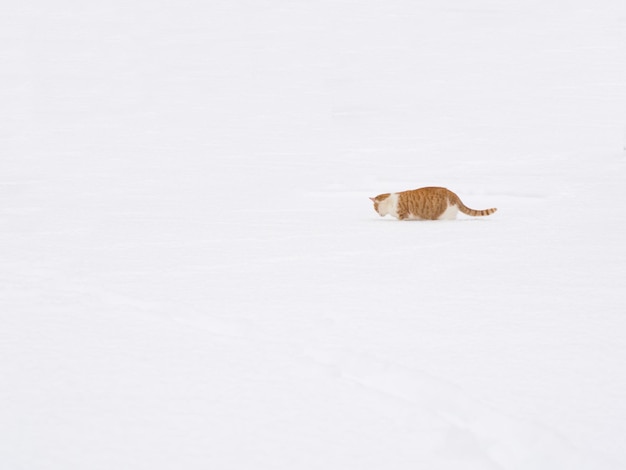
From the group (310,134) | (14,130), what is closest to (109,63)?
(14,130)

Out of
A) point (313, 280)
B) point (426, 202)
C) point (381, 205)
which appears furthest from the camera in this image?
point (381, 205)

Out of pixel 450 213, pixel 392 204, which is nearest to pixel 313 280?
pixel 392 204

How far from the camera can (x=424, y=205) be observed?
5812mm

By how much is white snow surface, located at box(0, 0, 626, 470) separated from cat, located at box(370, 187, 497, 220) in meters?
0.14

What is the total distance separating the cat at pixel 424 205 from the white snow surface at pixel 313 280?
0.14 metres

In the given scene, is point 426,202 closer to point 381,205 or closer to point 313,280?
point 381,205

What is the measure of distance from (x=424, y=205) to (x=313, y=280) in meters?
2.02

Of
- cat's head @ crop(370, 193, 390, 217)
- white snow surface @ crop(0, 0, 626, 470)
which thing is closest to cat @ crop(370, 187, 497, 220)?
cat's head @ crop(370, 193, 390, 217)

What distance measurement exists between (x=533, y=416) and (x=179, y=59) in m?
13.8

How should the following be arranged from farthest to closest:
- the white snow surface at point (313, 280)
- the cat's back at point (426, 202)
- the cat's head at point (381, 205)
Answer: the cat's head at point (381, 205), the cat's back at point (426, 202), the white snow surface at point (313, 280)

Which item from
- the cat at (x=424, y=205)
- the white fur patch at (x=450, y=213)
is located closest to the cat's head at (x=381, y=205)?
the cat at (x=424, y=205)

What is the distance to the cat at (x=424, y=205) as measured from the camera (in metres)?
5.79

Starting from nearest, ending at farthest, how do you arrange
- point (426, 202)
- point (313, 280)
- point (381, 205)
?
point (313, 280), point (426, 202), point (381, 205)

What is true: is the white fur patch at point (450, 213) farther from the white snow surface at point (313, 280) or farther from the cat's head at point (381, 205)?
the cat's head at point (381, 205)
